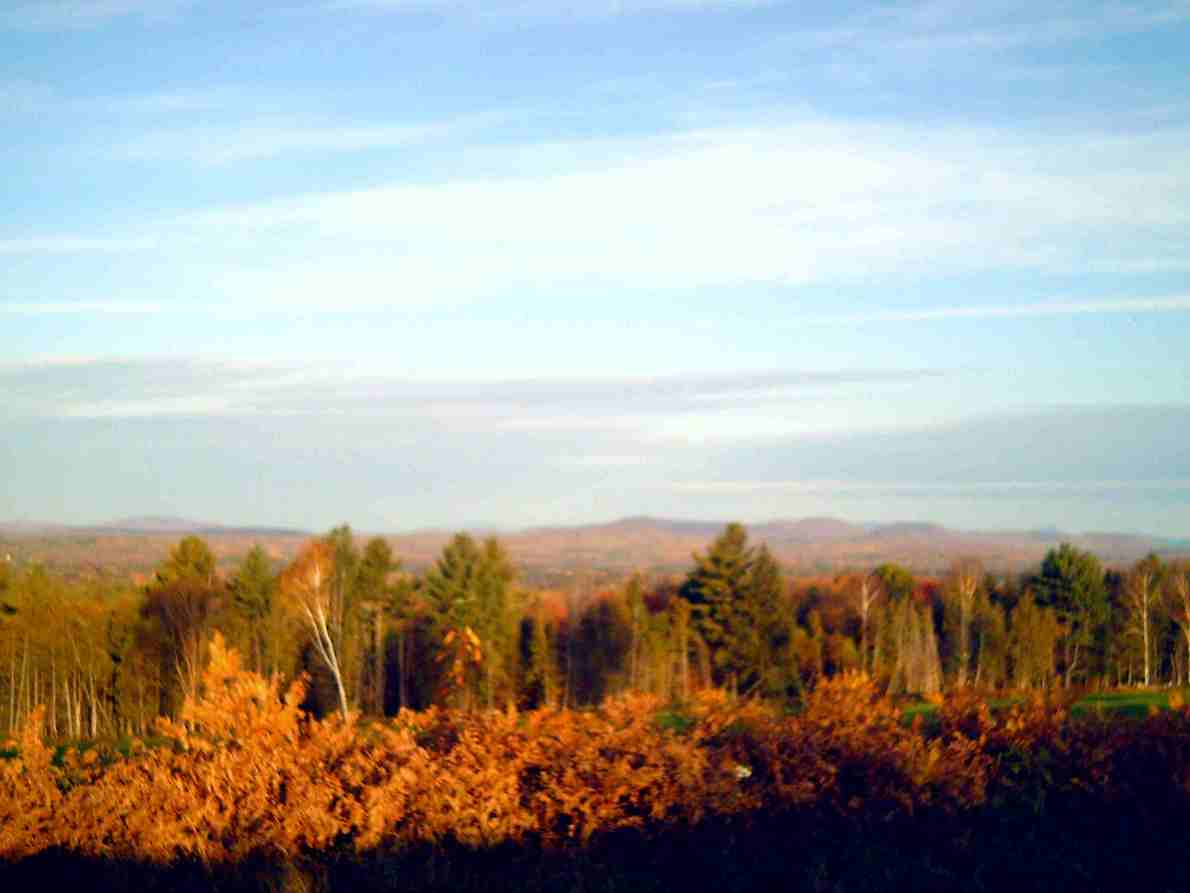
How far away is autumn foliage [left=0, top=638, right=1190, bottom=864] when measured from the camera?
294 inches

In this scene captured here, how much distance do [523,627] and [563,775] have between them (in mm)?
41959

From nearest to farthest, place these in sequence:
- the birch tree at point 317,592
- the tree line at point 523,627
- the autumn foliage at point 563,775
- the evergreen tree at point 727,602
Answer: the autumn foliage at point 563,775 < the birch tree at point 317,592 < the tree line at point 523,627 < the evergreen tree at point 727,602

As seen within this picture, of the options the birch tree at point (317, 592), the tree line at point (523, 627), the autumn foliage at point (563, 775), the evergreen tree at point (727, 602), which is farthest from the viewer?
the evergreen tree at point (727, 602)

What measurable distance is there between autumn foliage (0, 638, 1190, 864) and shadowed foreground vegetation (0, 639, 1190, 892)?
0.06 feet

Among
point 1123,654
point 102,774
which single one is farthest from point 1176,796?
point 1123,654

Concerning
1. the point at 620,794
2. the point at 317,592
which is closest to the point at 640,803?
the point at 620,794

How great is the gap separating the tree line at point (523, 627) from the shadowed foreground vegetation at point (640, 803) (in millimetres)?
15708

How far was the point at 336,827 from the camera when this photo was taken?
753 cm

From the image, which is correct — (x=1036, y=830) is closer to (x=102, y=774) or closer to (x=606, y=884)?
(x=606, y=884)

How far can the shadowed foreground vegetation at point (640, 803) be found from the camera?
7.06 meters

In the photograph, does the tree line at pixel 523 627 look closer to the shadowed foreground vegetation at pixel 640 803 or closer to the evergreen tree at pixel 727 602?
the evergreen tree at pixel 727 602

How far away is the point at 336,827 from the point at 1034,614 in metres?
33.9

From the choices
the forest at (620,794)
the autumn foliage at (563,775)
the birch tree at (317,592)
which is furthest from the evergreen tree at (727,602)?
the autumn foliage at (563,775)

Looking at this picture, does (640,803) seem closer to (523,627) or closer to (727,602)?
(727,602)
